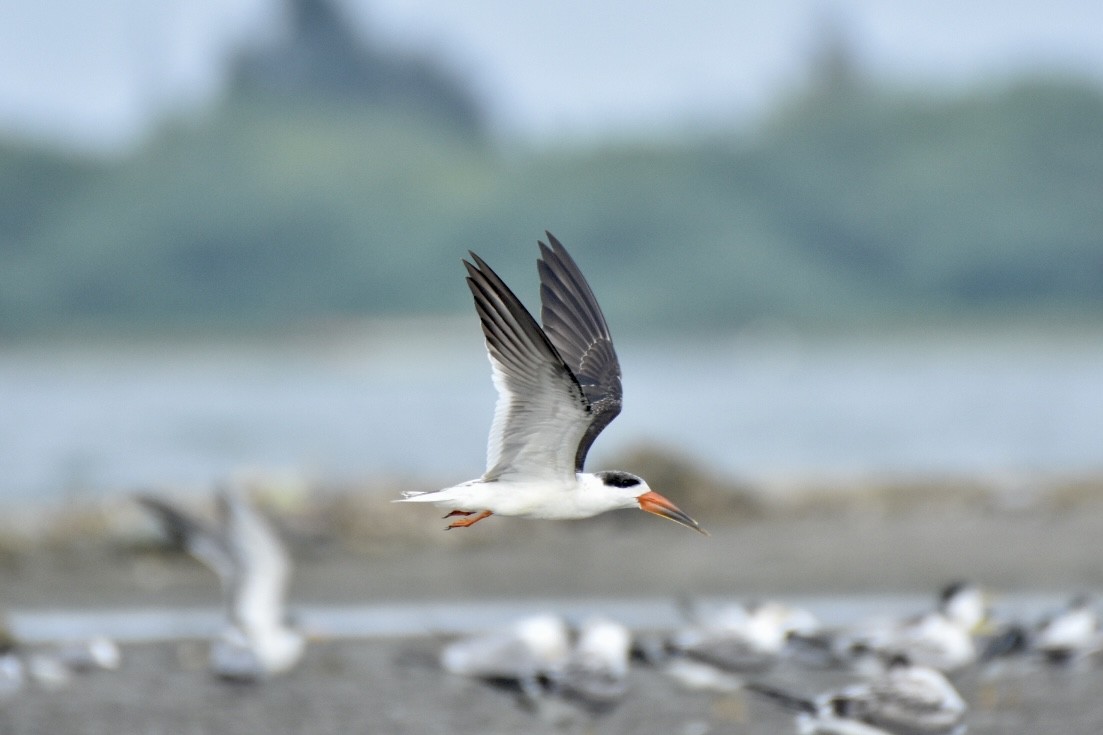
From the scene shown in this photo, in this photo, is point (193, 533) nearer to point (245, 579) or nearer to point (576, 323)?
point (245, 579)

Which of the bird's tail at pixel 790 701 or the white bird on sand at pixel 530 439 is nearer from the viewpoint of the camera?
the white bird on sand at pixel 530 439

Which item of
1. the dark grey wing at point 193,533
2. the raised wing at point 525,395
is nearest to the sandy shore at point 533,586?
the dark grey wing at point 193,533

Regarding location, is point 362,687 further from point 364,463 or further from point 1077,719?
point 364,463

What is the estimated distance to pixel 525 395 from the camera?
6.73 metres

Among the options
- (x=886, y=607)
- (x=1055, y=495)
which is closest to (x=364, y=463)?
(x=1055, y=495)

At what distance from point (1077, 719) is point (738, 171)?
445 feet

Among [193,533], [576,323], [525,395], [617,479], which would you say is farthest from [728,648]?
[525,395]

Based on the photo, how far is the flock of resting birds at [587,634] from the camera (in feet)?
22.4

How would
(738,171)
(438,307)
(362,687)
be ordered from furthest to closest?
(738,171)
(438,307)
(362,687)

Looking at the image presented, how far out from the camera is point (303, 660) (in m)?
11.8

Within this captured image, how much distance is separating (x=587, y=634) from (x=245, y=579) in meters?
2.12

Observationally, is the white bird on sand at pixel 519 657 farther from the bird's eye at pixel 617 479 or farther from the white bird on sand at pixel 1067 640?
the bird's eye at pixel 617 479

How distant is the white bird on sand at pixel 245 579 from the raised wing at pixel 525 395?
11.6ft

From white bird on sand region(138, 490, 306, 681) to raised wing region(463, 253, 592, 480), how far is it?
353cm
